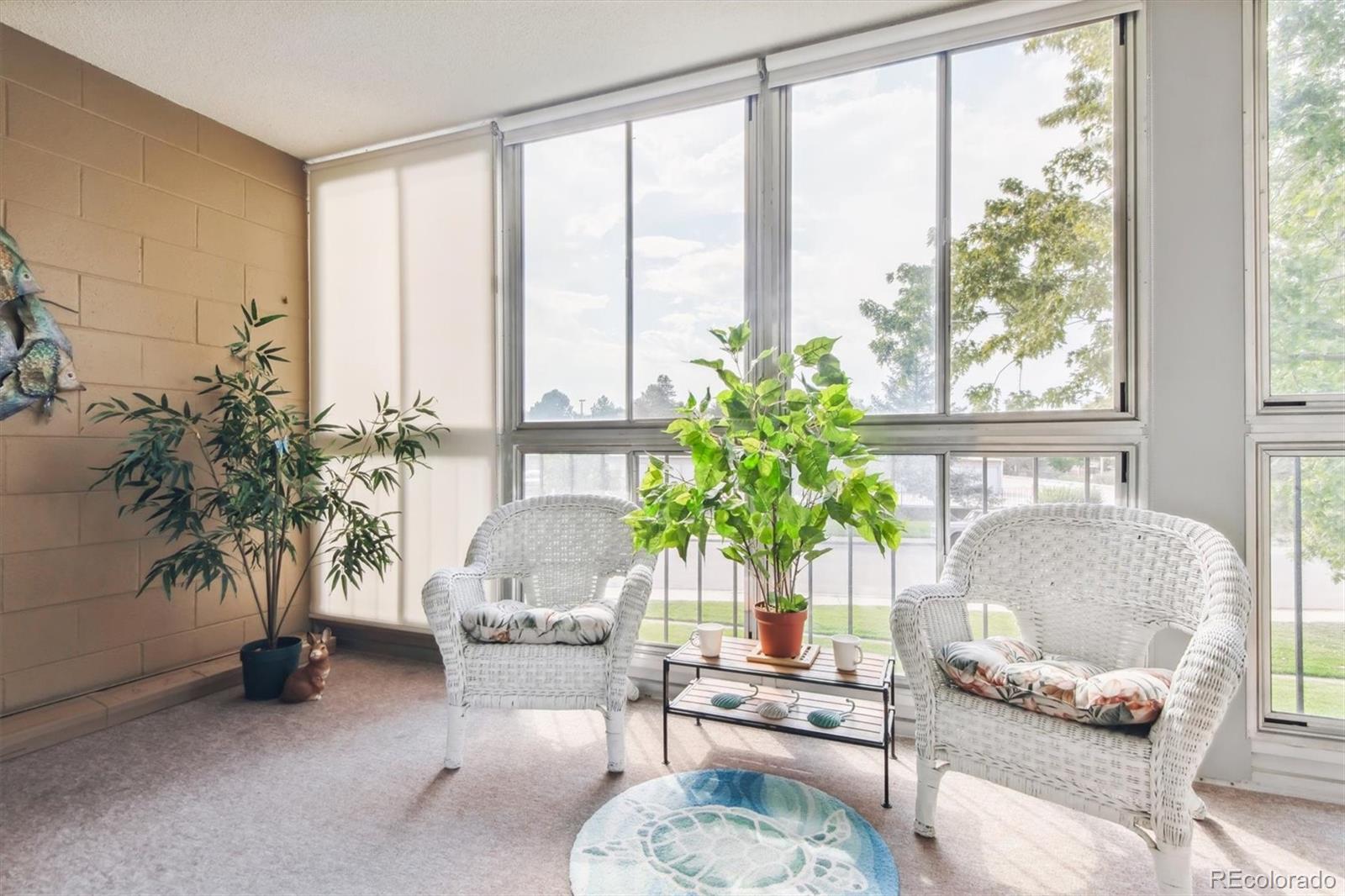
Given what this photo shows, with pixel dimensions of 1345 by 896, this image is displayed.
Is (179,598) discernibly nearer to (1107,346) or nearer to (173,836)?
(173,836)

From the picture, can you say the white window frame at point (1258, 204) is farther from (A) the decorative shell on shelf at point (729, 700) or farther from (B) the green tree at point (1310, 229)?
(A) the decorative shell on shelf at point (729, 700)

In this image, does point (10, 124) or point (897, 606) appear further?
point (10, 124)

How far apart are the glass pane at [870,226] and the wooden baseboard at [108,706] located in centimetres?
300

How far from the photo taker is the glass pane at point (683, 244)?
2738 millimetres

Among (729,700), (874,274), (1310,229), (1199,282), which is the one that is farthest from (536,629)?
(1310,229)

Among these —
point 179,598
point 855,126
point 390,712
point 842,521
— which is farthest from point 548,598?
point 855,126

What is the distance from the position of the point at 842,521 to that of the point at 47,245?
322 centimetres

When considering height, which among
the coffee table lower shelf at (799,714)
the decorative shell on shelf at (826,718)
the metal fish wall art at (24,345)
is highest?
the metal fish wall art at (24,345)

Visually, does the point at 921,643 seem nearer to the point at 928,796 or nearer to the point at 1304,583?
the point at 928,796

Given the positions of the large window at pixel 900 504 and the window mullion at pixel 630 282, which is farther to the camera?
the window mullion at pixel 630 282

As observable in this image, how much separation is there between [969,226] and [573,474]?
199cm

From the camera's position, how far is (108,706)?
7.99 ft

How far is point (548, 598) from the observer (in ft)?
8.43

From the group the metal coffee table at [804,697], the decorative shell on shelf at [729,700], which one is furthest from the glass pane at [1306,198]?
the decorative shell on shelf at [729,700]
